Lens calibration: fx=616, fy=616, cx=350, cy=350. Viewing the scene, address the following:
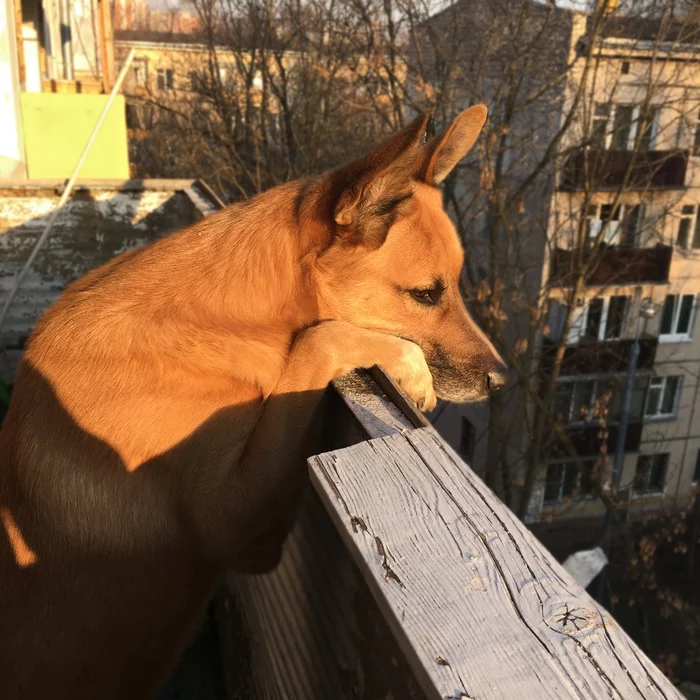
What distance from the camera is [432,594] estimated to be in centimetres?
87

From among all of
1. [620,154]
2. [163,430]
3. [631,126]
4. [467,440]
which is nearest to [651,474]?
[467,440]

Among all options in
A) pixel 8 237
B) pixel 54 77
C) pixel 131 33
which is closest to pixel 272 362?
pixel 8 237

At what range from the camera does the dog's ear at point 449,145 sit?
2043 millimetres

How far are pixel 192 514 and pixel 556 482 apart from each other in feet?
57.3

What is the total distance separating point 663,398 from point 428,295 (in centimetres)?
1850

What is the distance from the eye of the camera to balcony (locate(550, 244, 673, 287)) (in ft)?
42.0

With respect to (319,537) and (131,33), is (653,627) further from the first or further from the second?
(131,33)

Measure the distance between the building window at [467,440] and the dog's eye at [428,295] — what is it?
15936 millimetres

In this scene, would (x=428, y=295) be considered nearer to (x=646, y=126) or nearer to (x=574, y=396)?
(x=646, y=126)

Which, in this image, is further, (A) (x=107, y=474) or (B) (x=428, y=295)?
(B) (x=428, y=295)

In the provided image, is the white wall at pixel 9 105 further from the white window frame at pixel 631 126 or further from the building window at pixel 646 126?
the building window at pixel 646 126

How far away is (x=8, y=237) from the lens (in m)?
5.50

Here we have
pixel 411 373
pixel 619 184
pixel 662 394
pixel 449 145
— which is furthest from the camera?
pixel 662 394

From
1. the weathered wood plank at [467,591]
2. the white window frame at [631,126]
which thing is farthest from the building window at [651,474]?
the weathered wood plank at [467,591]
